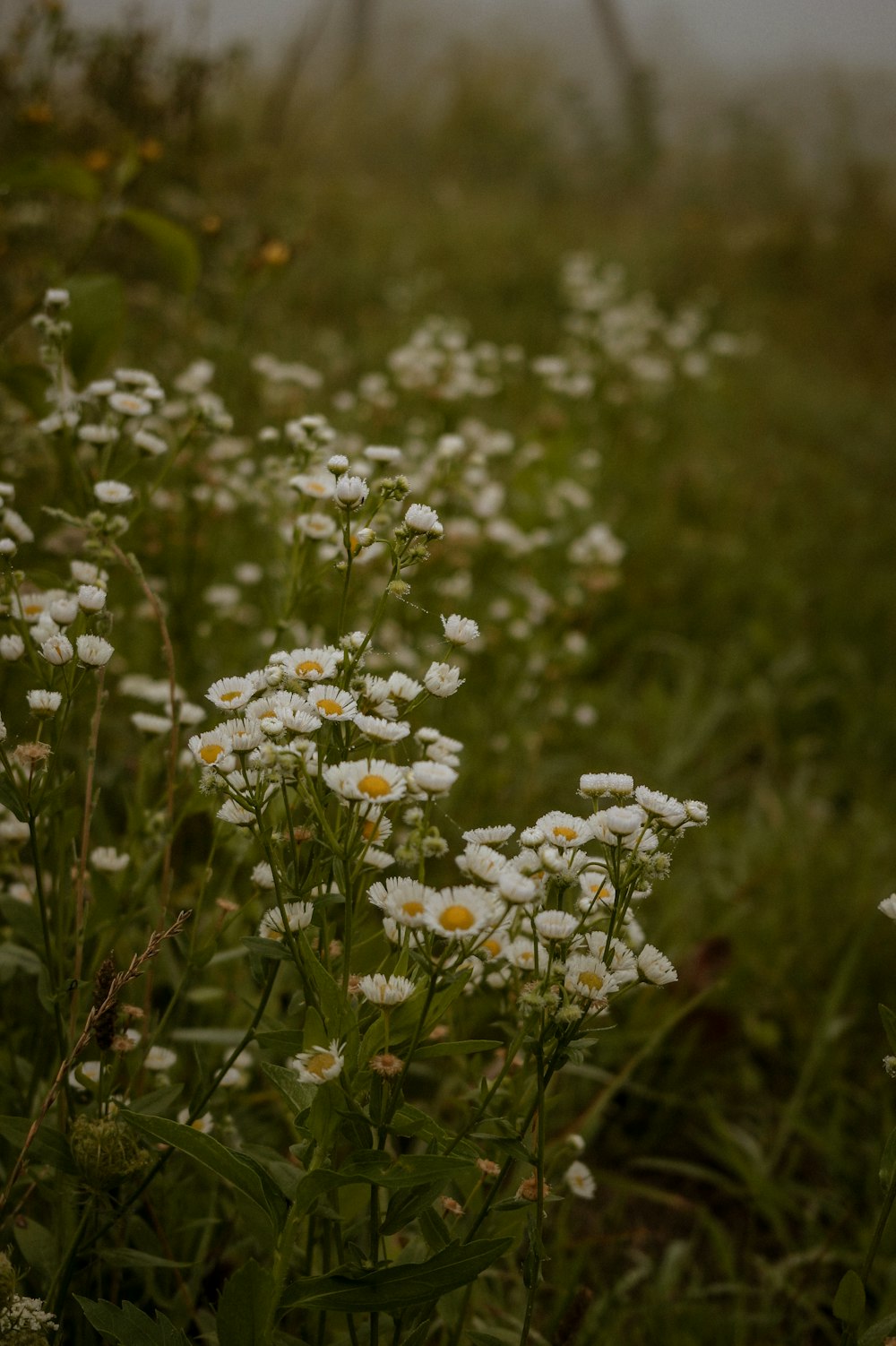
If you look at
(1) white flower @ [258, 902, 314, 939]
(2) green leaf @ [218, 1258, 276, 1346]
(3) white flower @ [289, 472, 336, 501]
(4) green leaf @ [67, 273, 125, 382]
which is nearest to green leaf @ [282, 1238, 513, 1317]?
(2) green leaf @ [218, 1258, 276, 1346]

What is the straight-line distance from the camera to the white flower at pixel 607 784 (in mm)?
901

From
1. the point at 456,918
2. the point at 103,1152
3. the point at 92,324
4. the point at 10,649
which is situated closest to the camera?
the point at 456,918

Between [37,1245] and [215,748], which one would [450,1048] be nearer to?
[215,748]

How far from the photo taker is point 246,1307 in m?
0.78

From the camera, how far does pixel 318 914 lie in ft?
2.89

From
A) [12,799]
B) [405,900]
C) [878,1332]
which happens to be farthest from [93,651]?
[878,1332]

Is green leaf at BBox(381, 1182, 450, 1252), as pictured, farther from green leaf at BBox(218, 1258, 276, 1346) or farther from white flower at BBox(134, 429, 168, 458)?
white flower at BBox(134, 429, 168, 458)

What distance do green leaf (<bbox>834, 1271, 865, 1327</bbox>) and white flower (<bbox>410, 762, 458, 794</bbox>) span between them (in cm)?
49

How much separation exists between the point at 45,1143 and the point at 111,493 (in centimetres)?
70

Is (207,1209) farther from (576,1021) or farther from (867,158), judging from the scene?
(867,158)

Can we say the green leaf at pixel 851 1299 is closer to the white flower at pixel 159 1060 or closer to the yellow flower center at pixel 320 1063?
the yellow flower center at pixel 320 1063

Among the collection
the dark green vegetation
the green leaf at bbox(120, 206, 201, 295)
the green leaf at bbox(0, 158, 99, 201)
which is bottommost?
the dark green vegetation

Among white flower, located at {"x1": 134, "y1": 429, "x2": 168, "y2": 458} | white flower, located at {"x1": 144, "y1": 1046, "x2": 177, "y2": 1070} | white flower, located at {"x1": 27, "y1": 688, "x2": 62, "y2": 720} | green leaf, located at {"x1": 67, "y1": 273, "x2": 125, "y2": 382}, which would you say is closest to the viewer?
white flower, located at {"x1": 27, "y1": 688, "x2": 62, "y2": 720}

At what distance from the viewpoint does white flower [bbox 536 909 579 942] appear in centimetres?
80
